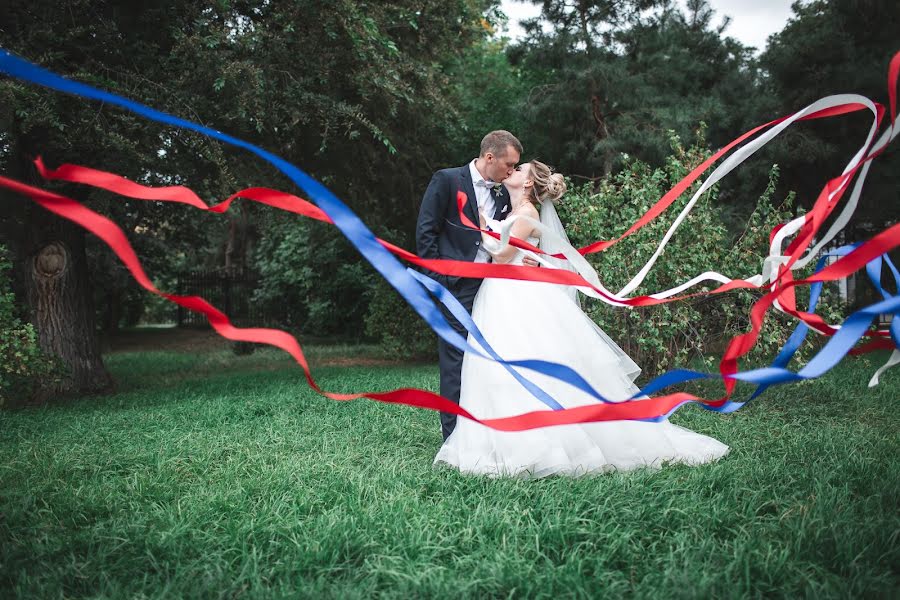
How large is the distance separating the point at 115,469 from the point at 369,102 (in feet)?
18.1

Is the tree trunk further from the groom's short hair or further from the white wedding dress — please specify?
the groom's short hair

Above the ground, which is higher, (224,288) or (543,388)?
(224,288)

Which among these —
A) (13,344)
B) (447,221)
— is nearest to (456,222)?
(447,221)

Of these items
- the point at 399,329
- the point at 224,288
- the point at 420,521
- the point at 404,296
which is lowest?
the point at 420,521

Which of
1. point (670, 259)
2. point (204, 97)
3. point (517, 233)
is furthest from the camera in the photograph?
point (204, 97)

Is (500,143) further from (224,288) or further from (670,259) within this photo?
(224,288)

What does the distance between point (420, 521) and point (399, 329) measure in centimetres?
890

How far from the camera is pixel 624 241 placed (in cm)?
632

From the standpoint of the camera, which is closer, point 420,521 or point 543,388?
point 420,521

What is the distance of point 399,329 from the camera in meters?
11.5

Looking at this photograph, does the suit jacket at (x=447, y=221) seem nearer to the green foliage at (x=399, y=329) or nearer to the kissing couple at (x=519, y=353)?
the kissing couple at (x=519, y=353)

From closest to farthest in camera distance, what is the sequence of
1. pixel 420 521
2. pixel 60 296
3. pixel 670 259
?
pixel 420 521, pixel 670 259, pixel 60 296

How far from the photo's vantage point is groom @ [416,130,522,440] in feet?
13.0

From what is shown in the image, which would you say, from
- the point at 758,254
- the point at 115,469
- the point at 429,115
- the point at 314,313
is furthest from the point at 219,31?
the point at 314,313
